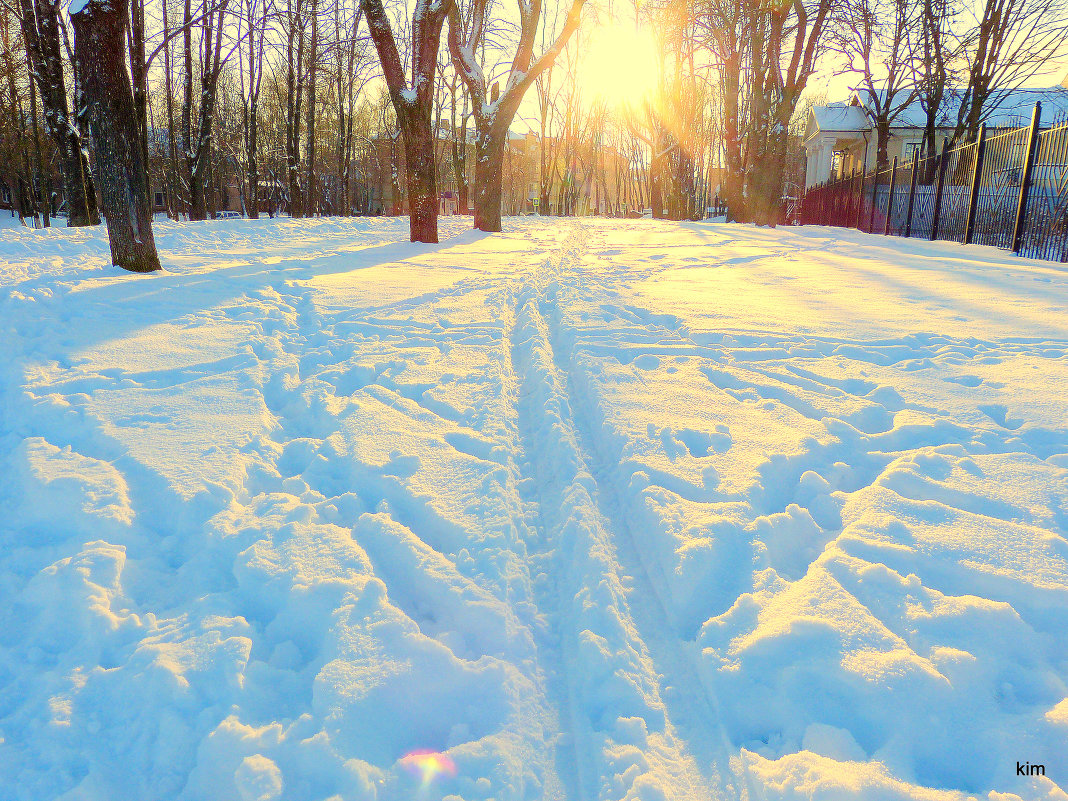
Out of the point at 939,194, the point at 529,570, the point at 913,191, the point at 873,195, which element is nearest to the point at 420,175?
the point at 529,570

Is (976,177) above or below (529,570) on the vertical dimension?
above

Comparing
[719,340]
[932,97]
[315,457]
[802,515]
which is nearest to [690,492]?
[802,515]

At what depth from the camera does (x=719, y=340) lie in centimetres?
462

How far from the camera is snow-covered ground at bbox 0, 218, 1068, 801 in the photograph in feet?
4.60

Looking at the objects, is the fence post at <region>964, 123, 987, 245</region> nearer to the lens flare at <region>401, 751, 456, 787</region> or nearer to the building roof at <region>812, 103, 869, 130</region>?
the lens flare at <region>401, 751, 456, 787</region>

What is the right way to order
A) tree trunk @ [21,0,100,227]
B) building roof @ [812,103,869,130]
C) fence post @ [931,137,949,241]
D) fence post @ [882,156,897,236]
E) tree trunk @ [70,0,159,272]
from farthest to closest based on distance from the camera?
building roof @ [812,103,869,130], fence post @ [882,156,897,236], tree trunk @ [21,0,100,227], fence post @ [931,137,949,241], tree trunk @ [70,0,159,272]

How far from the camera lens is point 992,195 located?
11891 millimetres

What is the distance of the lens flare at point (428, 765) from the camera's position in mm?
1344

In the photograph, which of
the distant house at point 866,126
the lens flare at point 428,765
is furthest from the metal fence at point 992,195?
the distant house at point 866,126

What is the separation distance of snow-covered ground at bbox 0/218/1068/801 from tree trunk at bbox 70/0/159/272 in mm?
3047

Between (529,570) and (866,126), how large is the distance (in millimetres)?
38854

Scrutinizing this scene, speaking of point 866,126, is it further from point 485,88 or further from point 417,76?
point 417,76

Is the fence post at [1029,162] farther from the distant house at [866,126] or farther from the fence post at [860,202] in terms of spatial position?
the distant house at [866,126]

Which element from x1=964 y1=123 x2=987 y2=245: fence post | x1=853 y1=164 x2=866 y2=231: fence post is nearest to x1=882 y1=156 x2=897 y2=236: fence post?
x1=853 y1=164 x2=866 y2=231: fence post
